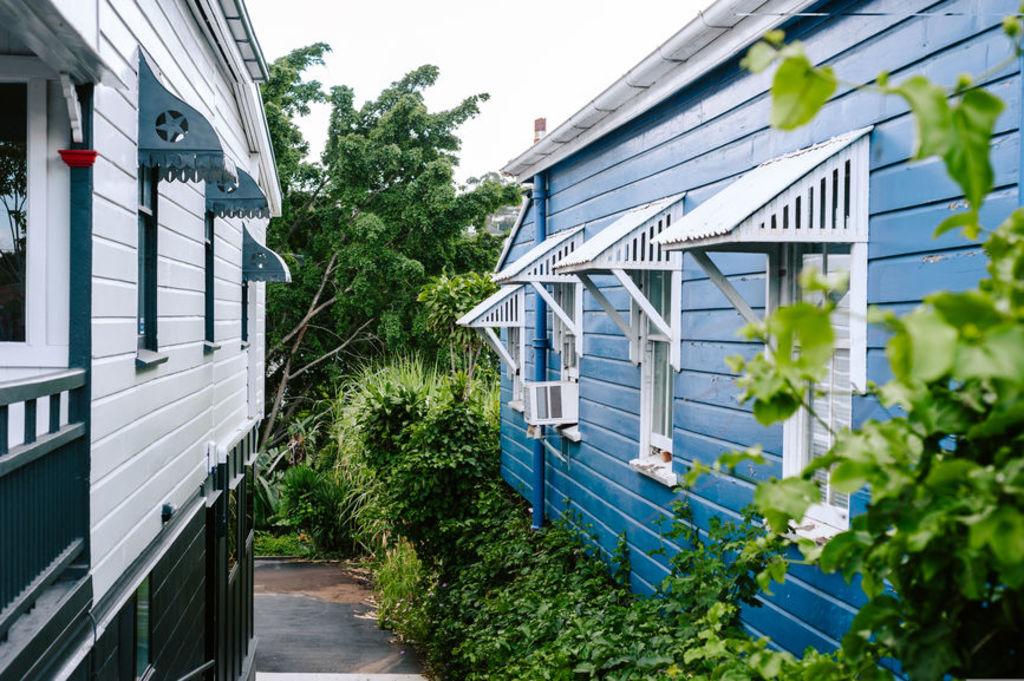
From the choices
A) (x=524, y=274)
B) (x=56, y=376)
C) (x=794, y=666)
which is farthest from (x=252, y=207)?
(x=794, y=666)

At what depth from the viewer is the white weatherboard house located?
2.77m

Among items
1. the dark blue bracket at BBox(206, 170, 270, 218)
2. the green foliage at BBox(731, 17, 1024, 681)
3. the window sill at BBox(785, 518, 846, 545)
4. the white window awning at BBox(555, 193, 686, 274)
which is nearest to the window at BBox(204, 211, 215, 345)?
the dark blue bracket at BBox(206, 170, 270, 218)

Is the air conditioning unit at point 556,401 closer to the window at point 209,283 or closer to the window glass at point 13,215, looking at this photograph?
the window at point 209,283

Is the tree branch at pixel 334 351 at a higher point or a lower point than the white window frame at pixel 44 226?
lower

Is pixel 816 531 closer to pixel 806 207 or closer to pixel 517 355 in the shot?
pixel 806 207

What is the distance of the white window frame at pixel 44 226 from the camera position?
324 cm

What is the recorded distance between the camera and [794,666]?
190cm

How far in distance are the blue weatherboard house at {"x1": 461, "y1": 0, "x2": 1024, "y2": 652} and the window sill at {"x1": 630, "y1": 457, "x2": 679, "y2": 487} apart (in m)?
0.02

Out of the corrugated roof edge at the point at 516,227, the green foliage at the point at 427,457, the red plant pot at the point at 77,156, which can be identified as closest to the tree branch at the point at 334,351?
the green foliage at the point at 427,457

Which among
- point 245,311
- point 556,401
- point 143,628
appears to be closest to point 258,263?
point 245,311

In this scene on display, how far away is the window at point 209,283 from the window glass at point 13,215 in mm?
3451

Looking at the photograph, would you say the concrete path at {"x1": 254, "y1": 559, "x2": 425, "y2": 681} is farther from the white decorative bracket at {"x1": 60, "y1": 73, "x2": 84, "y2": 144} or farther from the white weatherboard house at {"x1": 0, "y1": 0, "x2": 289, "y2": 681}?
the white decorative bracket at {"x1": 60, "y1": 73, "x2": 84, "y2": 144}

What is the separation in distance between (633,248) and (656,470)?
152cm

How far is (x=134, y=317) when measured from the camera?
4.07 metres
